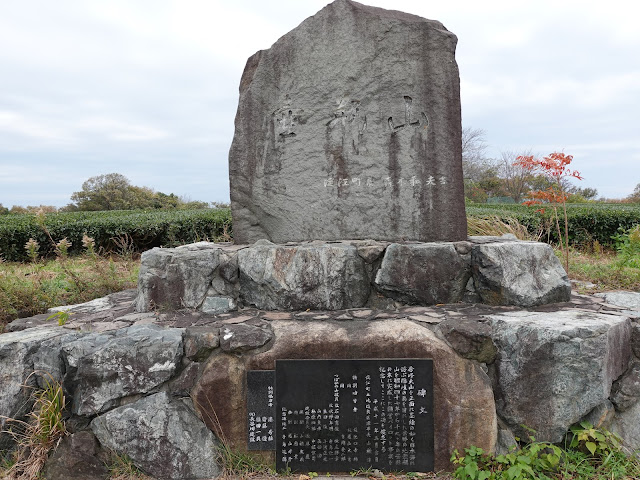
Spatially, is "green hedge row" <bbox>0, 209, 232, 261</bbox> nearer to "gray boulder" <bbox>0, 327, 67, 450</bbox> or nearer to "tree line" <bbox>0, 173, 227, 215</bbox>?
"gray boulder" <bbox>0, 327, 67, 450</bbox>

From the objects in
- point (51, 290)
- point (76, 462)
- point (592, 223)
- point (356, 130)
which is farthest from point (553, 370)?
point (592, 223)

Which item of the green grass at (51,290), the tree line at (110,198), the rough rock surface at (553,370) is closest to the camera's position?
the rough rock surface at (553,370)

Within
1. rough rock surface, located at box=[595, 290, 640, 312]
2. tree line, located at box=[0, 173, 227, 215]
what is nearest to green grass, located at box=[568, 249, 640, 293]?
rough rock surface, located at box=[595, 290, 640, 312]

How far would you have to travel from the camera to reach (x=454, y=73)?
3.30m

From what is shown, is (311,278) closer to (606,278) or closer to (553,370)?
(553,370)

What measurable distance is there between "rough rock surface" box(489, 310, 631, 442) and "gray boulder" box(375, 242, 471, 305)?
1.68 feet

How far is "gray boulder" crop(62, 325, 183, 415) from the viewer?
252 cm

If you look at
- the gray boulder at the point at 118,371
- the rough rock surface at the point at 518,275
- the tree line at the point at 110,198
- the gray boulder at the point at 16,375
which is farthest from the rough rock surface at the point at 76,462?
the tree line at the point at 110,198

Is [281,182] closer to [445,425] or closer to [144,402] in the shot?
[144,402]

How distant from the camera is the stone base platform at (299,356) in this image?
8.05 feet

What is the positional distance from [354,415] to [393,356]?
374 millimetres

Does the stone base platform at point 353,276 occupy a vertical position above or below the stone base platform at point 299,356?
above

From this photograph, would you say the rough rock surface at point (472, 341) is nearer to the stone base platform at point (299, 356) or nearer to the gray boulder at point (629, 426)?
the stone base platform at point (299, 356)

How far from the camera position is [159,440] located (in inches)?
97.6
